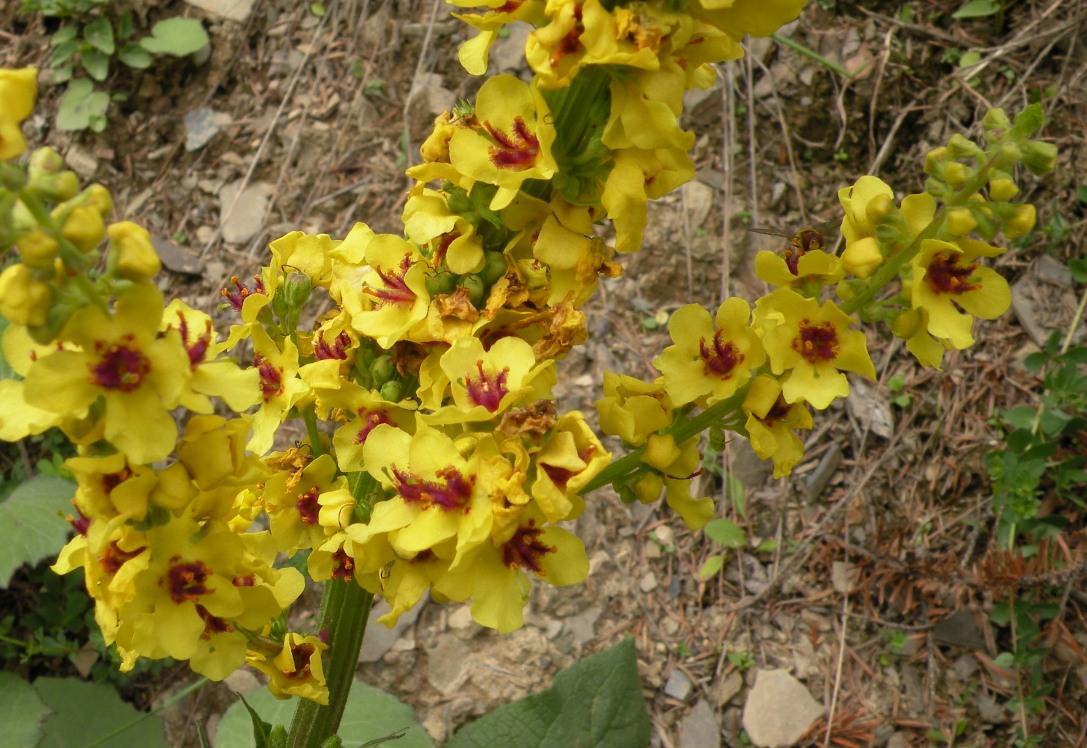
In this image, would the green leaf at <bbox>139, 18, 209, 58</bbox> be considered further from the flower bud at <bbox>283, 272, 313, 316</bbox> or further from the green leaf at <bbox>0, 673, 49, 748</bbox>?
the flower bud at <bbox>283, 272, 313, 316</bbox>

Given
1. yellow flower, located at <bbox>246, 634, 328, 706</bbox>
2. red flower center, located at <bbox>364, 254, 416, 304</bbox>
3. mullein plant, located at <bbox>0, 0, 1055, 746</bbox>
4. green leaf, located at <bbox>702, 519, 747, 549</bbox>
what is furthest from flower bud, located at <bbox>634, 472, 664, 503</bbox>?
green leaf, located at <bbox>702, 519, 747, 549</bbox>

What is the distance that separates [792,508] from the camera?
10.1 feet

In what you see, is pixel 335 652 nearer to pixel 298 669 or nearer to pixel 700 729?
pixel 298 669

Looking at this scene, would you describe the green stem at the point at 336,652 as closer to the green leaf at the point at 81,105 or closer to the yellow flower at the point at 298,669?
the yellow flower at the point at 298,669

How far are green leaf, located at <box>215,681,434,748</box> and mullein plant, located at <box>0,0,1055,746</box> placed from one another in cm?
73

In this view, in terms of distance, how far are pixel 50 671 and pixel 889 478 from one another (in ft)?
8.61

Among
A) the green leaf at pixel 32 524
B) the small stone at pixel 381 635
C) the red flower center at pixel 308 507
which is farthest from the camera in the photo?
the small stone at pixel 381 635

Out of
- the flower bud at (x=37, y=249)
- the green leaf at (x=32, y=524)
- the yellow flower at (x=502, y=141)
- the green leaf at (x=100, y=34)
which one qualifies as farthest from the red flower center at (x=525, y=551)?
the green leaf at (x=100, y=34)

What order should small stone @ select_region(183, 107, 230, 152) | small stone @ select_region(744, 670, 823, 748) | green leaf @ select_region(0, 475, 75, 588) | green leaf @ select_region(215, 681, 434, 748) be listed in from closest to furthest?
1. green leaf @ select_region(215, 681, 434, 748)
2. green leaf @ select_region(0, 475, 75, 588)
3. small stone @ select_region(744, 670, 823, 748)
4. small stone @ select_region(183, 107, 230, 152)

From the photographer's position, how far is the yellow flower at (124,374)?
3.50ft

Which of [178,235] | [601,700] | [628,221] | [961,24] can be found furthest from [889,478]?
[178,235]

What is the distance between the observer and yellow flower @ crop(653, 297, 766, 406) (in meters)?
1.52

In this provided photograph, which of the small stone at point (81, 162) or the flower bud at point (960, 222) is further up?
the flower bud at point (960, 222)

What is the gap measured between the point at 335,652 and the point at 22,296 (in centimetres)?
92
